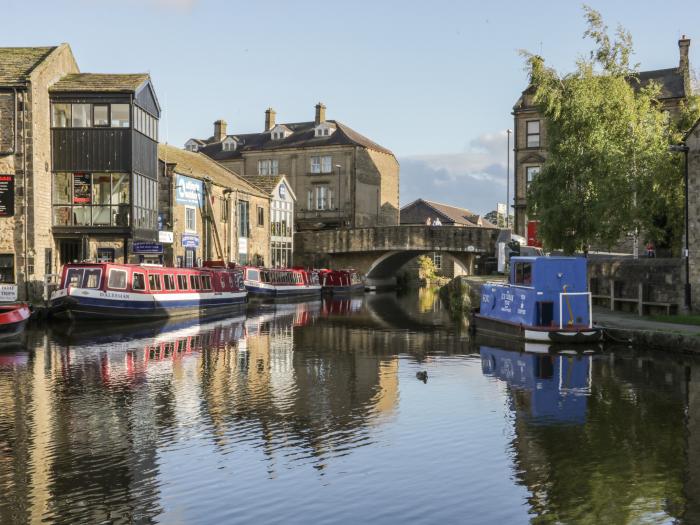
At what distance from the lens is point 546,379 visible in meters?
20.2

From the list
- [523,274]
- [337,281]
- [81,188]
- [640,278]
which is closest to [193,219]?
[81,188]

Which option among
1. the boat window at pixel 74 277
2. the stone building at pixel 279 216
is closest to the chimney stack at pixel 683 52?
the stone building at pixel 279 216

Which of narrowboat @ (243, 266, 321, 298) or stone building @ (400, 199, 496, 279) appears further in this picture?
stone building @ (400, 199, 496, 279)

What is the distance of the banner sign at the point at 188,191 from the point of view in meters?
46.6

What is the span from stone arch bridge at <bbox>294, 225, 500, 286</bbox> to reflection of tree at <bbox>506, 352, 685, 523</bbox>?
4613 centimetres

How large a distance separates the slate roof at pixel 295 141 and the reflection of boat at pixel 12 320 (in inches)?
1933

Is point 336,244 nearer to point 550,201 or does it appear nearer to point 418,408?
point 550,201

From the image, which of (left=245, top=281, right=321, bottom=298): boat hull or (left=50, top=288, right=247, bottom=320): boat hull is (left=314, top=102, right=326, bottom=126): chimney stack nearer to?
(left=245, top=281, right=321, bottom=298): boat hull

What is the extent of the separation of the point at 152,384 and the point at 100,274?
15708 millimetres

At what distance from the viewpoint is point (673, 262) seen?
30.2m

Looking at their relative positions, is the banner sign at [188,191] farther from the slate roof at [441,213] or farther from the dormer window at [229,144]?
the slate roof at [441,213]

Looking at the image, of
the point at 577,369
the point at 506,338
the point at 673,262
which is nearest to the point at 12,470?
the point at 577,369

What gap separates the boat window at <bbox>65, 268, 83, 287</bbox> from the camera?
3300 centimetres

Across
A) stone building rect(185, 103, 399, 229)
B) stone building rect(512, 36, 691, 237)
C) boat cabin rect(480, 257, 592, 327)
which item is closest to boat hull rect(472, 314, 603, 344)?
boat cabin rect(480, 257, 592, 327)
